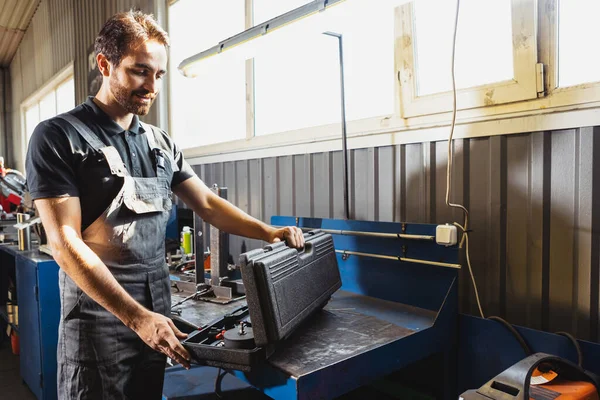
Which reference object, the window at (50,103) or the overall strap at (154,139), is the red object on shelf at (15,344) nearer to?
the overall strap at (154,139)

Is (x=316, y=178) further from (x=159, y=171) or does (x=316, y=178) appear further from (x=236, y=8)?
(x=236, y=8)

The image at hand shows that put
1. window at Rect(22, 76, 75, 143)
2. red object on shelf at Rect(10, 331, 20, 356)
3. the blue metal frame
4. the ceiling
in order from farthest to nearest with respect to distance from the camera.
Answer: the ceiling < window at Rect(22, 76, 75, 143) < red object on shelf at Rect(10, 331, 20, 356) < the blue metal frame

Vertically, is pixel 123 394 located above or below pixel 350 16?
below

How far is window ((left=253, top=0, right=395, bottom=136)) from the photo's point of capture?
4.42 feet

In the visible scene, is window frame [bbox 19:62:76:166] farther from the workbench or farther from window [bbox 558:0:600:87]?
window [bbox 558:0:600:87]

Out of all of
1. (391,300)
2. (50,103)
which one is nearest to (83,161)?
(391,300)

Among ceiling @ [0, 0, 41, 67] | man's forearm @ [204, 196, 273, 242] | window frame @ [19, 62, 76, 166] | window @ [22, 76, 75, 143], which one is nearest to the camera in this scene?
man's forearm @ [204, 196, 273, 242]

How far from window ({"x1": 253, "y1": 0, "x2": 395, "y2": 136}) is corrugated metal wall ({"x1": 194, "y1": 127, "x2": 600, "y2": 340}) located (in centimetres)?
31

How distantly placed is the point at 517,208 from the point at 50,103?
6529mm

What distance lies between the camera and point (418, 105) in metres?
1.59

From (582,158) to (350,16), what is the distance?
0.76 metres

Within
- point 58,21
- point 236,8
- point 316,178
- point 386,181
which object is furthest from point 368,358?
point 58,21

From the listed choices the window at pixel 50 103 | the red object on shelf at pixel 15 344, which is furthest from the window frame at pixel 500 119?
the window at pixel 50 103

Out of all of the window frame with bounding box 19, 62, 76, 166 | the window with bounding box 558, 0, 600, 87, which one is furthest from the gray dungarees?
the window frame with bounding box 19, 62, 76, 166
